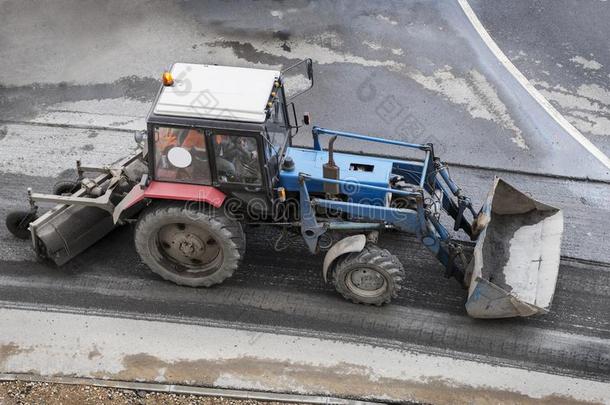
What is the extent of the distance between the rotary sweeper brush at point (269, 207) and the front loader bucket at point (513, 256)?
1cm

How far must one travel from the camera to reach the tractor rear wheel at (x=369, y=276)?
7.61 m

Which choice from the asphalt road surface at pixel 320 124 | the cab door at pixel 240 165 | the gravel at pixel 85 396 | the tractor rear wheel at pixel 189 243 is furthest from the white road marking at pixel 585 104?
the gravel at pixel 85 396

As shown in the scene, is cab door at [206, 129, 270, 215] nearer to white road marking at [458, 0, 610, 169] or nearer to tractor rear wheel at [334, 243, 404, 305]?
tractor rear wheel at [334, 243, 404, 305]

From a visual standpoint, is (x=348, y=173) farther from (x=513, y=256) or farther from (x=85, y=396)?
(x=85, y=396)

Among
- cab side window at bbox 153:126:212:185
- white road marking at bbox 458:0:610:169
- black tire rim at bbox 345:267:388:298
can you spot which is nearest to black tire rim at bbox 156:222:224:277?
cab side window at bbox 153:126:212:185

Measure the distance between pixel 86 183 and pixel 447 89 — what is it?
22.1 feet

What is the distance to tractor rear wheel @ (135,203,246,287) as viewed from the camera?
7602 mm

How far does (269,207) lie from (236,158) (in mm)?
783

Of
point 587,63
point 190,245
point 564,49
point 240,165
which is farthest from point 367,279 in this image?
point 564,49

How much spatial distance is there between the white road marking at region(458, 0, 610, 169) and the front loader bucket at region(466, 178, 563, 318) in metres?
2.81

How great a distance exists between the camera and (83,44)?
13.1 metres

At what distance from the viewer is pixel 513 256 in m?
8.23

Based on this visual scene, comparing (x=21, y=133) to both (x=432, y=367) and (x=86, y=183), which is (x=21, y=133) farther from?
(x=432, y=367)

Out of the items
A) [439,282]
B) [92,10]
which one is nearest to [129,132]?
[92,10]
